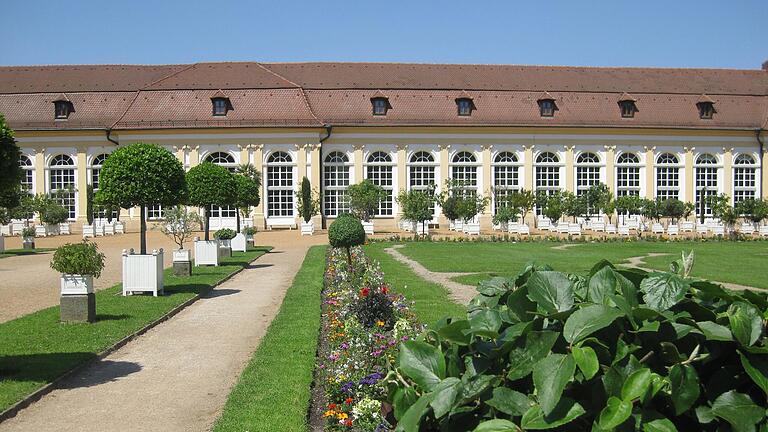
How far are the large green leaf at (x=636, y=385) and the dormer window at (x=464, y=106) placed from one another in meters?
45.3

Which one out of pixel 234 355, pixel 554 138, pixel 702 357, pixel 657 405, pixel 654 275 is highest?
pixel 554 138

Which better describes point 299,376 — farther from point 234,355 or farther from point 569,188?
point 569,188

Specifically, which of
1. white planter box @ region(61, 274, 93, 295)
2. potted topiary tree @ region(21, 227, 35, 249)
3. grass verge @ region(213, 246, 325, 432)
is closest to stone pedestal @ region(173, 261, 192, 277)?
grass verge @ region(213, 246, 325, 432)

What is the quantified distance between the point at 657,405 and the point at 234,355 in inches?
314

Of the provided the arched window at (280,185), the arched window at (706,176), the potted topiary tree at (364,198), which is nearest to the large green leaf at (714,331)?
the potted topiary tree at (364,198)

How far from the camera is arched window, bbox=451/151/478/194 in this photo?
4706 centimetres

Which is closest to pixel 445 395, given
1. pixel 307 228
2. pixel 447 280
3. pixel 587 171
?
pixel 447 280

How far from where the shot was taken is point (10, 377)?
309 inches

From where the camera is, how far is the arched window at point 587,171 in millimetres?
48281

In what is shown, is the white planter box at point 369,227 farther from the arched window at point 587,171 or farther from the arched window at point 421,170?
the arched window at point 587,171

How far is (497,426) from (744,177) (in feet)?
175

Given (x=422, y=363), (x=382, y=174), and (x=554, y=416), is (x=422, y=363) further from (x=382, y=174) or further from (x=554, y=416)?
(x=382, y=174)

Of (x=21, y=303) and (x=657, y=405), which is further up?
(x=657, y=405)

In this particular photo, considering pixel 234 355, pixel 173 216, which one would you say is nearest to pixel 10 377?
pixel 234 355
